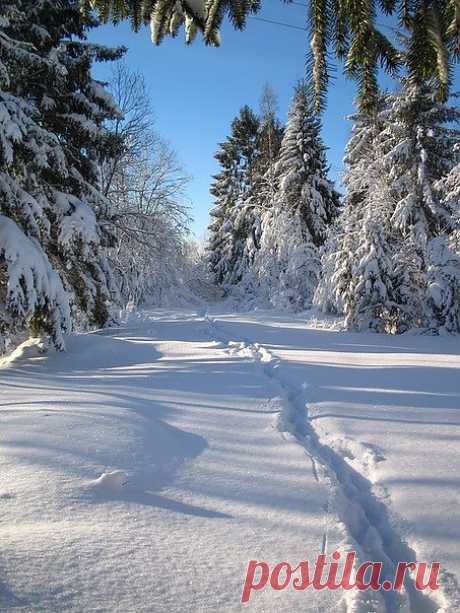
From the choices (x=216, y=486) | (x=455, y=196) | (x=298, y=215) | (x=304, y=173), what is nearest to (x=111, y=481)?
(x=216, y=486)

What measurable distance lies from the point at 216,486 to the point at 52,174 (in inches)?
356

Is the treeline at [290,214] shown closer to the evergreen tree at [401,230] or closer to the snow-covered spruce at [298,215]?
the snow-covered spruce at [298,215]

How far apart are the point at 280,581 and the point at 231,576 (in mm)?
249

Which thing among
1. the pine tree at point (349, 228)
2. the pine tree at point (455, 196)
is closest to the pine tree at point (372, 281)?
the pine tree at point (349, 228)

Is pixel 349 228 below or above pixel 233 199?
below

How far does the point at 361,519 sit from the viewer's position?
2.60 metres

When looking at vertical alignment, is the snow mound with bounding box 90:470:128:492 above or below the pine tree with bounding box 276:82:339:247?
below

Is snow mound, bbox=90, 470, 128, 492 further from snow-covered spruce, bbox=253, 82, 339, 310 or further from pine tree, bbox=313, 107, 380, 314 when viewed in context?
snow-covered spruce, bbox=253, 82, 339, 310

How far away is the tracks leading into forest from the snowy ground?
1 cm

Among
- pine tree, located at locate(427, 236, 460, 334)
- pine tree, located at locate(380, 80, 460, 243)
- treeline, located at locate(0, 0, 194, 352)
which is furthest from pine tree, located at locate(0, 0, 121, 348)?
pine tree, located at locate(380, 80, 460, 243)

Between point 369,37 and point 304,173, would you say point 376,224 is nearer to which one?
point 304,173

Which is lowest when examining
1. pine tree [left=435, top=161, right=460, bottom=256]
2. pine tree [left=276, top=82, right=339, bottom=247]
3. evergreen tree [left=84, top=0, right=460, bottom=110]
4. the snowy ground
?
the snowy ground

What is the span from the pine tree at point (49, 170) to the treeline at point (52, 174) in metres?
0.02

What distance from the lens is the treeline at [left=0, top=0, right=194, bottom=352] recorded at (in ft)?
22.1
